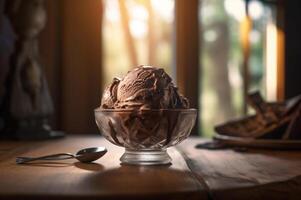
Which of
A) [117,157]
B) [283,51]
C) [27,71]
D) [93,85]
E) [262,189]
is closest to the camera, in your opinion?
[262,189]

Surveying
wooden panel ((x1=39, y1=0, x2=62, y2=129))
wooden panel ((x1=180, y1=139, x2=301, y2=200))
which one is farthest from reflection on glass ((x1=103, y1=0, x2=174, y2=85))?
wooden panel ((x1=180, y1=139, x2=301, y2=200))

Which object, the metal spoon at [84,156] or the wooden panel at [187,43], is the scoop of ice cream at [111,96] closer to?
the metal spoon at [84,156]

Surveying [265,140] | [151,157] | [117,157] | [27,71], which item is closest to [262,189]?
[151,157]

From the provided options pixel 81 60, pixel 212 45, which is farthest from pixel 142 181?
pixel 212 45

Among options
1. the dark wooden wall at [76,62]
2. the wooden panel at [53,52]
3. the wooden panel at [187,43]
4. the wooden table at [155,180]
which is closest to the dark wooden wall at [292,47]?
the wooden panel at [187,43]

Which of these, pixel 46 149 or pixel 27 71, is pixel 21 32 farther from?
pixel 46 149

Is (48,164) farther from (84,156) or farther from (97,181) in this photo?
(97,181)
